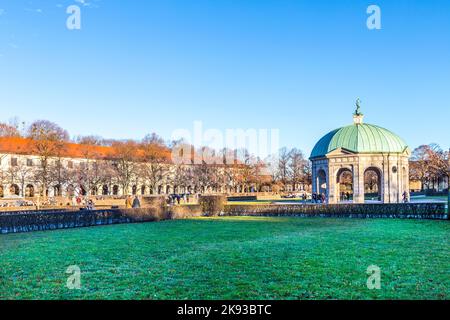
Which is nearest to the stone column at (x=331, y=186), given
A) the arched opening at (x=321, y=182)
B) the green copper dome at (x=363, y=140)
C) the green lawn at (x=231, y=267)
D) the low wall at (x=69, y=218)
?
the green copper dome at (x=363, y=140)

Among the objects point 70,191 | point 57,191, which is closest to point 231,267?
point 70,191

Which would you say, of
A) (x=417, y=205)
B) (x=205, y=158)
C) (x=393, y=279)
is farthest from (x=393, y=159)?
(x=205, y=158)

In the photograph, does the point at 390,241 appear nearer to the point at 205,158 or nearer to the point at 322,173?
the point at 322,173

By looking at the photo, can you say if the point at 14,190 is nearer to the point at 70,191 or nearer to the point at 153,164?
the point at 70,191

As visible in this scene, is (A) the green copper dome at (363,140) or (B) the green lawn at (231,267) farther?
(A) the green copper dome at (363,140)

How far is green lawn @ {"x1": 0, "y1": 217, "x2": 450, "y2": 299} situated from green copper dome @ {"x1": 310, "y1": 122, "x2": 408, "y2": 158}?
27.7 m

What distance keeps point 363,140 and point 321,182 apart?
281 inches

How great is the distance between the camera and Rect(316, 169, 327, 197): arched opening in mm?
48812

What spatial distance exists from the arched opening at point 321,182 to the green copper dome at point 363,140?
7.01ft

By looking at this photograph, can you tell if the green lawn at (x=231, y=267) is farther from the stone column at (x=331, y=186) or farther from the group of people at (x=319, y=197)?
the group of people at (x=319, y=197)

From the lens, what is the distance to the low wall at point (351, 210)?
94.8 feet

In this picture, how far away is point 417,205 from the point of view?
29.5 m

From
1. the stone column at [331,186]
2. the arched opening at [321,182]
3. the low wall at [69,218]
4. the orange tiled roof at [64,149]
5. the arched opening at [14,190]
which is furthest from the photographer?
the orange tiled roof at [64,149]

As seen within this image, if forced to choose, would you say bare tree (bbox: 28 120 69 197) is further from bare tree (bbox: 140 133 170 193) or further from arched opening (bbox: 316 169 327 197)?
arched opening (bbox: 316 169 327 197)
